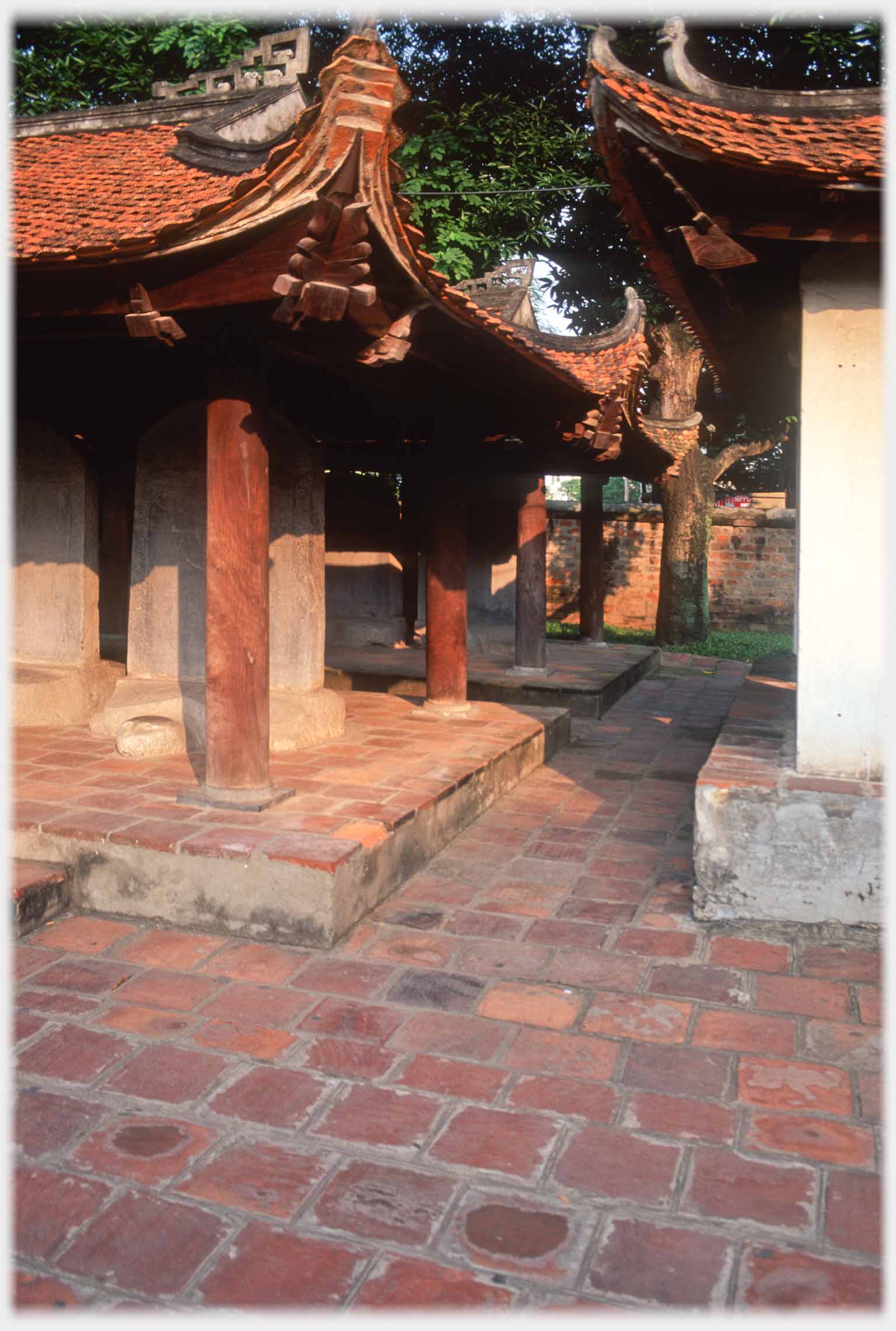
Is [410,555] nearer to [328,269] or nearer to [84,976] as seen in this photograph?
[328,269]

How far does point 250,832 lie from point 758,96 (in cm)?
407

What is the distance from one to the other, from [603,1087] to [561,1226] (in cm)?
70

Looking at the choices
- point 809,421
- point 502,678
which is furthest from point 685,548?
point 809,421

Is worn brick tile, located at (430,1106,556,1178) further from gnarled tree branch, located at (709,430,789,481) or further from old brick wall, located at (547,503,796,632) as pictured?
old brick wall, located at (547,503,796,632)

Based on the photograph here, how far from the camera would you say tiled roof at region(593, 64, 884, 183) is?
4066 mm

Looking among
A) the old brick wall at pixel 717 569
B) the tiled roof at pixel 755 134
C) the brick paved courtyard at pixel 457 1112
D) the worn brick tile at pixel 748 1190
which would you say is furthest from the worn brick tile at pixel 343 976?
Result: the old brick wall at pixel 717 569

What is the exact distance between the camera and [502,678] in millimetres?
10711

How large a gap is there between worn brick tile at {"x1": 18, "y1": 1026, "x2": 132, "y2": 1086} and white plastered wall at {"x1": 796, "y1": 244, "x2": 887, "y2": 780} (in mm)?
3153

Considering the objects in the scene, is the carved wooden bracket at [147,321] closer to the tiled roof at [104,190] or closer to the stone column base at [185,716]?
the tiled roof at [104,190]

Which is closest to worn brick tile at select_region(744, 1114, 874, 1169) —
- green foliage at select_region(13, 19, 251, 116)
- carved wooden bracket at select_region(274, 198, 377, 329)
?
carved wooden bracket at select_region(274, 198, 377, 329)

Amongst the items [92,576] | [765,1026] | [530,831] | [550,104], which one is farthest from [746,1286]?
[550,104]

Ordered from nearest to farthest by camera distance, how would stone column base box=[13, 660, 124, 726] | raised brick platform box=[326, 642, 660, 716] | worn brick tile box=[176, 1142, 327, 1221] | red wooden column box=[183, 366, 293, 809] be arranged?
worn brick tile box=[176, 1142, 327, 1221], red wooden column box=[183, 366, 293, 809], stone column base box=[13, 660, 124, 726], raised brick platform box=[326, 642, 660, 716]

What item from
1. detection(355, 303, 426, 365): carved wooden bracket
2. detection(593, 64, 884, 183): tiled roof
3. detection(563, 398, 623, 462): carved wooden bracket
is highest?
detection(593, 64, 884, 183): tiled roof

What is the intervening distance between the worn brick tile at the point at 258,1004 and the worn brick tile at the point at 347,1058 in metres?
0.21
